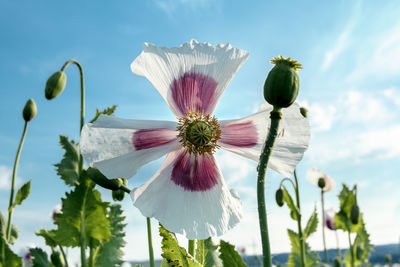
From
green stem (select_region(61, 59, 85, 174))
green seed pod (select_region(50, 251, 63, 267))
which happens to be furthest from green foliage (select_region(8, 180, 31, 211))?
green stem (select_region(61, 59, 85, 174))

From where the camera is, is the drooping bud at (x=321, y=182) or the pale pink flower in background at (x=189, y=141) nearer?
the pale pink flower in background at (x=189, y=141)

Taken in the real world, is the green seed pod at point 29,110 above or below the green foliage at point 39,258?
above

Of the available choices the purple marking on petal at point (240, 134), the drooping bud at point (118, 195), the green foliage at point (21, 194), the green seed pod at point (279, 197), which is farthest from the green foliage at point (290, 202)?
the green foliage at point (21, 194)

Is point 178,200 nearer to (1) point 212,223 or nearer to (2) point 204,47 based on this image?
(1) point 212,223

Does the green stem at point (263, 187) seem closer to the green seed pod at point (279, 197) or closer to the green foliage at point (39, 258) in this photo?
the green foliage at point (39, 258)

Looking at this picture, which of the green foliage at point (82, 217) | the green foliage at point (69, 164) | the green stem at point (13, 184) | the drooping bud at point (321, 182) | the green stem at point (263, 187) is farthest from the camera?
the drooping bud at point (321, 182)

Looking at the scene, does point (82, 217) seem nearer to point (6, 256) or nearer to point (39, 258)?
point (39, 258)

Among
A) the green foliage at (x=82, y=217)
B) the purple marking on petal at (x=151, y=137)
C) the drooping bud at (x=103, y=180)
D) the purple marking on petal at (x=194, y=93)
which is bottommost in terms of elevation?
the green foliage at (x=82, y=217)

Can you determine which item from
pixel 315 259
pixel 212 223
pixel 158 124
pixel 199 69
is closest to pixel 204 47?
pixel 199 69
